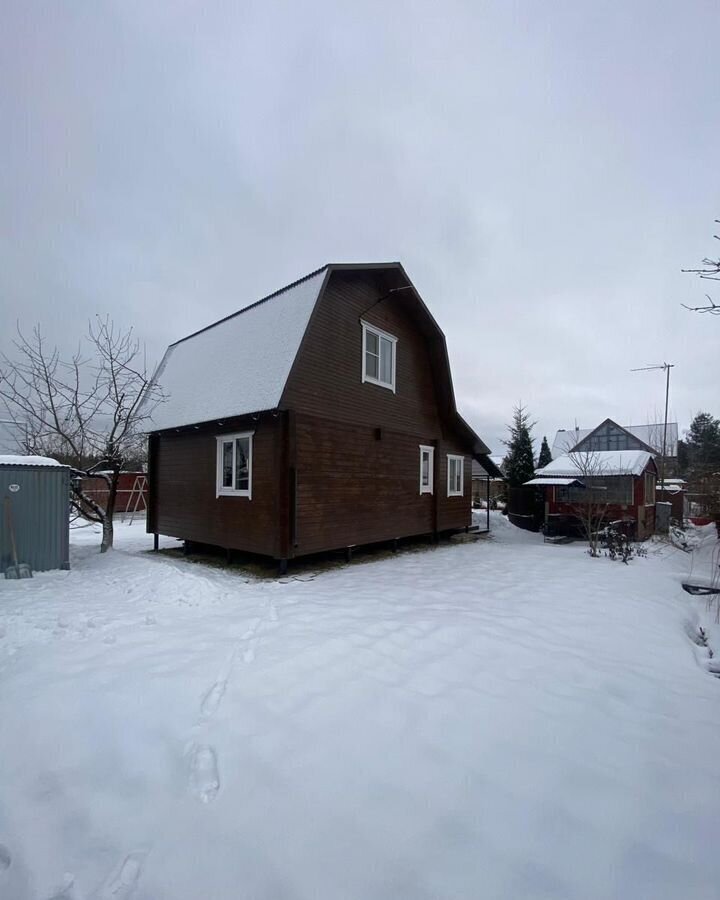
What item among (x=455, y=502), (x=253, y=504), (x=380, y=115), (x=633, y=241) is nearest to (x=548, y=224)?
(x=633, y=241)

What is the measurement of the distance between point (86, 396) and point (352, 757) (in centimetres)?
1105

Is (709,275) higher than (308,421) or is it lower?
higher

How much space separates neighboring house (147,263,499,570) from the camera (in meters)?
8.98

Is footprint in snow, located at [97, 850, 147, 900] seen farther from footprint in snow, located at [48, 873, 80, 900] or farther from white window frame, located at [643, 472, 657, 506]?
white window frame, located at [643, 472, 657, 506]

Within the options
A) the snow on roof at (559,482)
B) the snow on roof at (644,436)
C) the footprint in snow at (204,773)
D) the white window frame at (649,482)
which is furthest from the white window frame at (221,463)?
the snow on roof at (644,436)

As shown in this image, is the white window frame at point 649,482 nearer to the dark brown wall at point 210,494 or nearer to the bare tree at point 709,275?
the dark brown wall at point 210,494

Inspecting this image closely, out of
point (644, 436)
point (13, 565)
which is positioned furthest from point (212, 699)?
point (644, 436)

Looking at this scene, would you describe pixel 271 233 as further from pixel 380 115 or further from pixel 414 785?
pixel 414 785

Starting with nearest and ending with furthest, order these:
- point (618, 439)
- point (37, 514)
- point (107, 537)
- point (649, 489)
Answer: point (37, 514) < point (107, 537) < point (649, 489) < point (618, 439)

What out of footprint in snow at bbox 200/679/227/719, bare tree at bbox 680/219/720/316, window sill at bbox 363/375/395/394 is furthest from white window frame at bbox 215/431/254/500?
bare tree at bbox 680/219/720/316

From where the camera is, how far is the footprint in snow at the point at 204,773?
2.61 meters

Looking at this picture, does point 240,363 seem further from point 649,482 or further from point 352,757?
point 649,482

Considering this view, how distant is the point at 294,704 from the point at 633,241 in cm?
1271

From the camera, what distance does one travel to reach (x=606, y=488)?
16.4 metres
